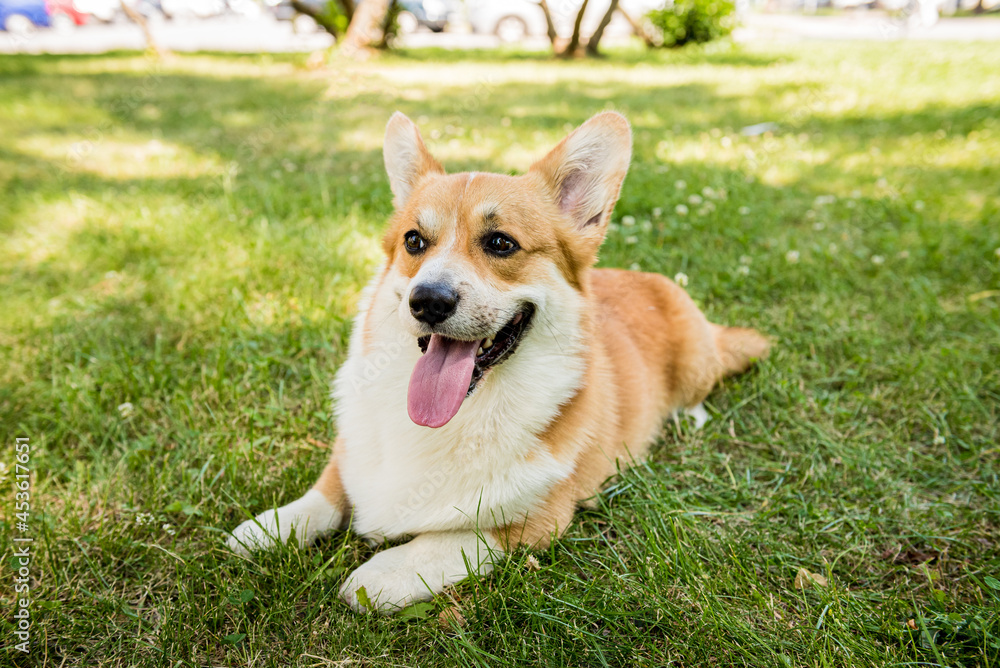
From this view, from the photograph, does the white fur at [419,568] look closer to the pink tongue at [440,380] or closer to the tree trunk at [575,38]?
the pink tongue at [440,380]

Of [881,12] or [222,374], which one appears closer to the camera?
[222,374]

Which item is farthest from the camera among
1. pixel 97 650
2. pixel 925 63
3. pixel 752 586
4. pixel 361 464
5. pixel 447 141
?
pixel 925 63

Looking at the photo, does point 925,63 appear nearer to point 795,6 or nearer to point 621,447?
point 621,447

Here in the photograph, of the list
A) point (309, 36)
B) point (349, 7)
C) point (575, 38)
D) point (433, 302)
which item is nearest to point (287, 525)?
point (433, 302)

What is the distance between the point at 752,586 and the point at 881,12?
28663 mm

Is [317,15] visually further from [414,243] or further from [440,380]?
[440,380]

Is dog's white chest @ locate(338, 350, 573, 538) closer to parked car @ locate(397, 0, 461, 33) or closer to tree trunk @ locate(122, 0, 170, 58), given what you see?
tree trunk @ locate(122, 0, 170, 58)

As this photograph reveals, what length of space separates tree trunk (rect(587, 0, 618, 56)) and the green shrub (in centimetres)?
205

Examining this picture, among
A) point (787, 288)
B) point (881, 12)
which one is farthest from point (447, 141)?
point (881, 12)

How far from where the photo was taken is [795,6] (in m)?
30.7

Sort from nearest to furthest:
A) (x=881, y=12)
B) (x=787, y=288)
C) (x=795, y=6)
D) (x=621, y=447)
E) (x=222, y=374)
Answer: (x=621, y=447) → (x=222, y=374) → (x=787, y=288) → (x=881, y=12) → (x=795, y=6)

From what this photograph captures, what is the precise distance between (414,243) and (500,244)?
0.32 metres

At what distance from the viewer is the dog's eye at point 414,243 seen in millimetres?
2145

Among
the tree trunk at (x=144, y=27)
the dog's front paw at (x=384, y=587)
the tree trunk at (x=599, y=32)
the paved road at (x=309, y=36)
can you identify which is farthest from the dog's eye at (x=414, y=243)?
the paved road at (x=309, y=36)
